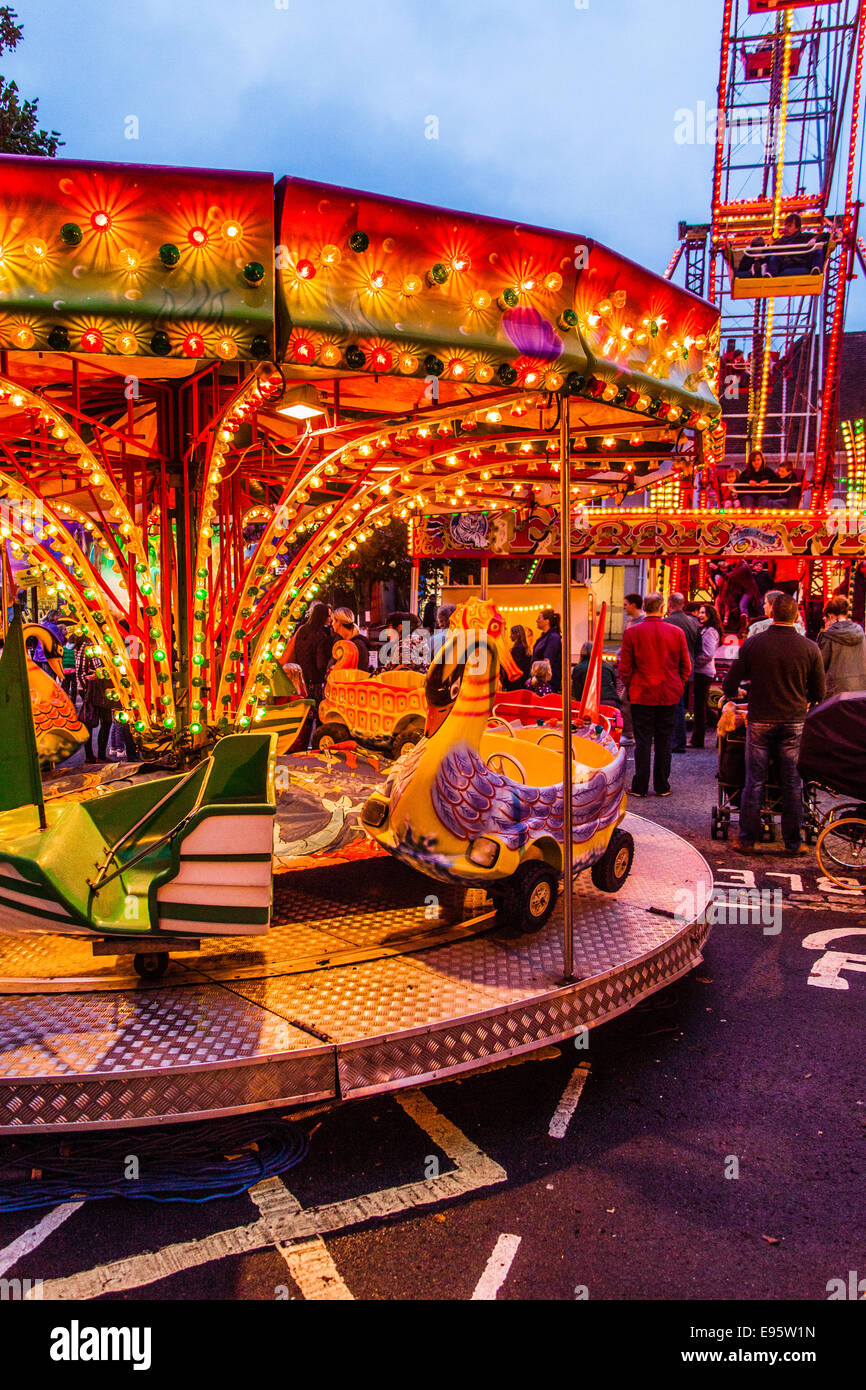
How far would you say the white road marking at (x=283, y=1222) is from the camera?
2439mm

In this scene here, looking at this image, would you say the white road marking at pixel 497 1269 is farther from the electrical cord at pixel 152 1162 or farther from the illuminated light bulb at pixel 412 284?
the illuminated light bulb at pixel 412 284

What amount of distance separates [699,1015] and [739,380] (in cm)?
2177

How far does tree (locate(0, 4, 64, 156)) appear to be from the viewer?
40.2ft

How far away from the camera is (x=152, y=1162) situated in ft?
9.93

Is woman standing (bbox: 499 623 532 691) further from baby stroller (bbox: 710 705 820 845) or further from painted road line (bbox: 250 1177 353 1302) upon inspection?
painted road line (bbox: 250 1177 353 1302)

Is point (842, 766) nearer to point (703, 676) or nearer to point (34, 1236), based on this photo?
point (34, 1236)

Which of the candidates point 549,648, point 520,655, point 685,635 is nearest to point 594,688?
point 685,635

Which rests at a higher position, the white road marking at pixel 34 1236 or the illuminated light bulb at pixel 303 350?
the illuminated light bulb at pixel 303 350

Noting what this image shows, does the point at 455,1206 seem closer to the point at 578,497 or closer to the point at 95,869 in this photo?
the point at 95,869

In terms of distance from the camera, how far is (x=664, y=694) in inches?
337

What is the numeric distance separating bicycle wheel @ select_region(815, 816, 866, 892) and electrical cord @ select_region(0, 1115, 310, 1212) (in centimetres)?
442

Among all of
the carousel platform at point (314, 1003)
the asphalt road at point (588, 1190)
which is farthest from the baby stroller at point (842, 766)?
the asphalt road at point (588, 1190)

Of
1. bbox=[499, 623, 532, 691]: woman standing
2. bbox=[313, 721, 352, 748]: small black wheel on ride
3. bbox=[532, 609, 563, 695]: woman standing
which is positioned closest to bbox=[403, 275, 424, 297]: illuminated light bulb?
bbox=[313, 721, 352, 748]: small black wheel on ride

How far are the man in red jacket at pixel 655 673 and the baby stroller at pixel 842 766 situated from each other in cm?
247
